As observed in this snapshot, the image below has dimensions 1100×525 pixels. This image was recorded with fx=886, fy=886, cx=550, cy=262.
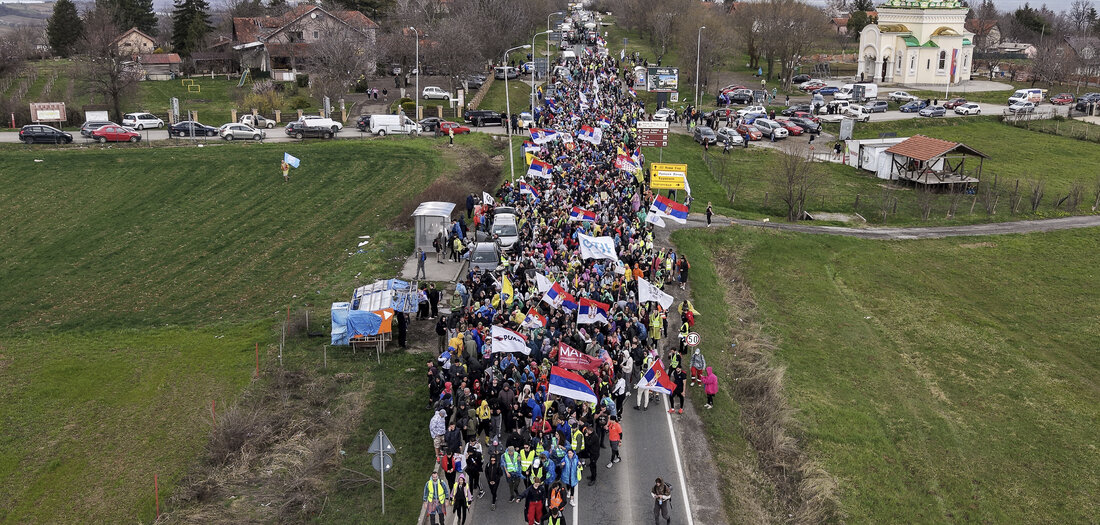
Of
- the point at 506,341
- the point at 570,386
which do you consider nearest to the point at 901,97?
the point at 506,341

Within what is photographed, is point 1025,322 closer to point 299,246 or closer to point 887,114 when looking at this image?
point 299,246

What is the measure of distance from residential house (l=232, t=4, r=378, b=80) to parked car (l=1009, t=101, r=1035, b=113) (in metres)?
56.7

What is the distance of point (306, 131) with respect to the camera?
56.8 m

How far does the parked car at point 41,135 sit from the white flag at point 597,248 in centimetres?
3955

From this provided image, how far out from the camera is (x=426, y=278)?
104 ft

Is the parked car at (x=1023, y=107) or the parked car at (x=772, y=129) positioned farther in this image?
the parked car at (x=1023, y=107)

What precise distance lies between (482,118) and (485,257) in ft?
113

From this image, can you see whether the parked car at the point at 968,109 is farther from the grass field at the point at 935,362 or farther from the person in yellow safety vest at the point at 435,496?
the person in yellow safety vest at the point at 435,496

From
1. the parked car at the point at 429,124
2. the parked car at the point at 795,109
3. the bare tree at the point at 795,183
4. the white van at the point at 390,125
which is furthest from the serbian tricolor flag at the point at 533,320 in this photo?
the parked car at the point at 795,109

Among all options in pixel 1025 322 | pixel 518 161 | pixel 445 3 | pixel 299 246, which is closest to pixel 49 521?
Result: pixel 299 246

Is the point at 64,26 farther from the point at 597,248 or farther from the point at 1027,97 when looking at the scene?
the point at 1027,97

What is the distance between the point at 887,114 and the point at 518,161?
39.9 metres

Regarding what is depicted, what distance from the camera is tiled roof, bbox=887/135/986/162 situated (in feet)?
161

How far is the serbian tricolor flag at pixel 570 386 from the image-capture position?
18969 millimetres
